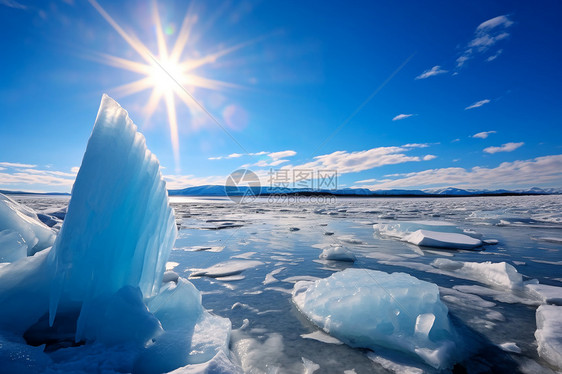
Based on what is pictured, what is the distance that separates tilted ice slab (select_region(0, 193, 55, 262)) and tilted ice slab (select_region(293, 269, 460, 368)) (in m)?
2.92

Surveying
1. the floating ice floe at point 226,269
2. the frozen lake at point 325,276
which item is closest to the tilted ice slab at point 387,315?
the frozen lake at point 325,276

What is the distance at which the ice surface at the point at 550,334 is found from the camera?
1.65 m

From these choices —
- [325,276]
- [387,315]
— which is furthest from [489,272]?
[387,315]

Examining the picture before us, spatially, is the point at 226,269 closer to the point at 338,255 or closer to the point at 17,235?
the point at 338,255

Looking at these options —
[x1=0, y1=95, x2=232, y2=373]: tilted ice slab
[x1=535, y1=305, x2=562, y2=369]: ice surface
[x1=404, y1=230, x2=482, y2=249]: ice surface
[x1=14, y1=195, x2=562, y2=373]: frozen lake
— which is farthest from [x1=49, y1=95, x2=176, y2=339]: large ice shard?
[x1=404, y1=230, x2=482, y2=249]: ice surface

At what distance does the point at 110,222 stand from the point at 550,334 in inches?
135

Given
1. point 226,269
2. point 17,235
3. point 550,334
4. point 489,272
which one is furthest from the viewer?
point 226,269

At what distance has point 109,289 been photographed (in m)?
1.91

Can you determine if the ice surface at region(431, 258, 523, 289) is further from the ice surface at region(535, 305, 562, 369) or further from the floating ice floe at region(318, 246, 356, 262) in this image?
the floating ice floe at region(318, 246, 356, 262)

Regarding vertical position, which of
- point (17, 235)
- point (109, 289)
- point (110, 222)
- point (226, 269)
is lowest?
point (226, 269)

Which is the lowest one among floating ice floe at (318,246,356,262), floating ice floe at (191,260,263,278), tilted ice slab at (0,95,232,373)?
floating ice floe at (191,260,263,278)

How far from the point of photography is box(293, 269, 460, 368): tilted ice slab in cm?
177

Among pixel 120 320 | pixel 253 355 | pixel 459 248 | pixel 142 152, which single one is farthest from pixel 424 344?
pixel 459 248

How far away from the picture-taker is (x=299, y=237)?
664 centimetres
